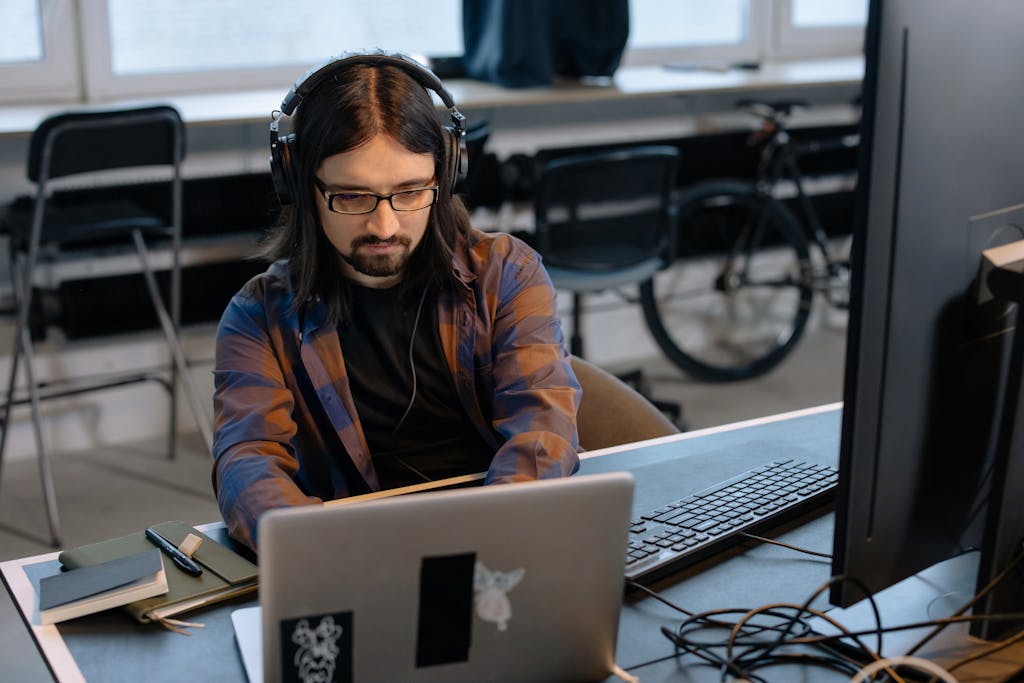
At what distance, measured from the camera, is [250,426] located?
1.49 m

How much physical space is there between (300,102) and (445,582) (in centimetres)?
83

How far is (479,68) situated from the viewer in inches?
153

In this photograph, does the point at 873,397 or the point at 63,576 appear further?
the point at 63,576

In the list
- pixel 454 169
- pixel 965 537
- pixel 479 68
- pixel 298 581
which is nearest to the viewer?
pixel 298 581

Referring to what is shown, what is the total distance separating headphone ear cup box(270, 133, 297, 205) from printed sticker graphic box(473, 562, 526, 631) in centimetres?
75

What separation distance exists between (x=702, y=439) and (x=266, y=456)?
Answer: 1.94 ft

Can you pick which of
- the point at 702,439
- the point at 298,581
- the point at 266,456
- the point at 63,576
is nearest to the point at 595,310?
the point at 702,439

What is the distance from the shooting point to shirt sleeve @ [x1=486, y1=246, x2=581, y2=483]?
1476 millimetres

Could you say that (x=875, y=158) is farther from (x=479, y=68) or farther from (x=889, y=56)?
(x=479, y=68)

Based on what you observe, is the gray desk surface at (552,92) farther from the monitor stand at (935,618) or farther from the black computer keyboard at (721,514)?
the monitor stand at (935,618)

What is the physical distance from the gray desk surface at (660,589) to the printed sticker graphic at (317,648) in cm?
18

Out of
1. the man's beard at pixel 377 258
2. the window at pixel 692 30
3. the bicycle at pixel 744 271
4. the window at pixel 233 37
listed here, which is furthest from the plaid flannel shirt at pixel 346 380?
the window at pixel 692 30

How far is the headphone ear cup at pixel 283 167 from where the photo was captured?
1.52 meters

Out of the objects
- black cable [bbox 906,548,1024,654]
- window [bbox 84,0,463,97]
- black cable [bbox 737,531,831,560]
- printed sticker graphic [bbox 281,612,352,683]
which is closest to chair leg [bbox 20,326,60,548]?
window [bbox 84,0,463,97]
